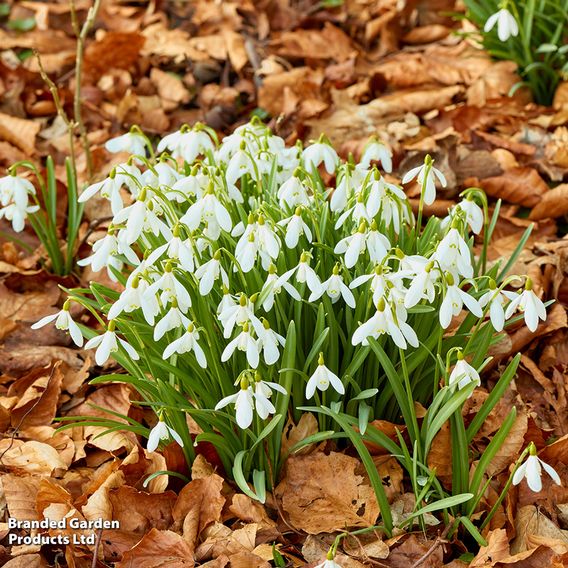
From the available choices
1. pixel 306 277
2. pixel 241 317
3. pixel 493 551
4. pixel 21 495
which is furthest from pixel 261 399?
pixel 21 495

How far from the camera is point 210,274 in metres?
1.86

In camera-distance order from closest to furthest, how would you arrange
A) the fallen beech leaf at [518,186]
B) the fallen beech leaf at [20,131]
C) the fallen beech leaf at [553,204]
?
the fallen beech leaf at [553,204] → the fallen beech leaf at [518,186] → the fallen beech leaf at [20,131]

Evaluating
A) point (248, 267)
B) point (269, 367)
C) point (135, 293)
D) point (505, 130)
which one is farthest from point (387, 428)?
point (505, 130)

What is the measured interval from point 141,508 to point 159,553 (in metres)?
0.15

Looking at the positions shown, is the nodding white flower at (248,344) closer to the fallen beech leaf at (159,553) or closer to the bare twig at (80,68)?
the fallen beech leaf at (159,553)

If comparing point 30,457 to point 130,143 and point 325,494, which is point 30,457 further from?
point 130,143

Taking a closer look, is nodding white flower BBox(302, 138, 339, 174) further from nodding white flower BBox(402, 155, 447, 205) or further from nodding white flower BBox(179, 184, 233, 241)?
nodding white flower BBox(179, 184, 233, 241)

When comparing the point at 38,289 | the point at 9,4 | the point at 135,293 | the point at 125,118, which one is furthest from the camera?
the point at 9,4

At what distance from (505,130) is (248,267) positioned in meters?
2.06

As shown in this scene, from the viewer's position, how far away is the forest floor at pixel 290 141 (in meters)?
2.03

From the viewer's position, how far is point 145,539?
1.95 metres

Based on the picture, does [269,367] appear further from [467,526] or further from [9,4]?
[9,4]

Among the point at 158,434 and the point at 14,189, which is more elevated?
the point at 14,189

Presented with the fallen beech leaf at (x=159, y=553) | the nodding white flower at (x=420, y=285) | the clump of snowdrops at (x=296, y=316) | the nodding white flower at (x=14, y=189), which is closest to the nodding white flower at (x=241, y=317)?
the clump of snowdrops at (x=296, y=316)
